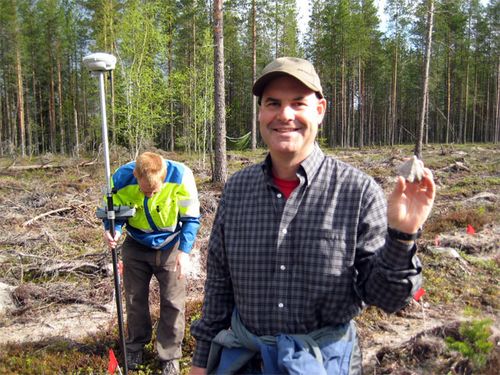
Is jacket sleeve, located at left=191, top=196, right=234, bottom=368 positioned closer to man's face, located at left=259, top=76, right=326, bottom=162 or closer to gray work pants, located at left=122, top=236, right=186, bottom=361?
man's face, located at left=259, top=76, right=326, bottom=162

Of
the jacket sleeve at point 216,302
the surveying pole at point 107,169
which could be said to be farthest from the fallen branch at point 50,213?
the jacket sleeve at point 216,302

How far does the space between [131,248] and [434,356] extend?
3.04 meters

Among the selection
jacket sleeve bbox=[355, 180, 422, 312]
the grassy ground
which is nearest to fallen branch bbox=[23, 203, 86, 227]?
the grassy ground

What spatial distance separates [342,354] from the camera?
5.66 ft

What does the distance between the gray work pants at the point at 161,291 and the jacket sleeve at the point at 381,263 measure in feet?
9.39

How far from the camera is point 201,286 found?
248 inches

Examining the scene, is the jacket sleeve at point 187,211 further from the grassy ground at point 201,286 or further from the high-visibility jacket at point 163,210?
the grassy ground at point 201,286

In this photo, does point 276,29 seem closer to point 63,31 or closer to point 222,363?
point 63,31

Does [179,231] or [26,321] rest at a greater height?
[179,231]

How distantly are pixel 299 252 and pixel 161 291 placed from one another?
2903 mm

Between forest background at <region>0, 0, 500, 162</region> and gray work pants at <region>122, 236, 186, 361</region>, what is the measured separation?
597 inches

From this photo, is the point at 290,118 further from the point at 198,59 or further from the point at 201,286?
the point at 198,59

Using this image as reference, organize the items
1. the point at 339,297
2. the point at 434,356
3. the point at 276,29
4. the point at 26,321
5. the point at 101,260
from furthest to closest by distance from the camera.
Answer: the point at 276,29
the point at 101,260
the point at 26,321
the point at 434,356
the point at 339,297

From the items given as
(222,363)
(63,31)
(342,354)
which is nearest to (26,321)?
(222,363)
